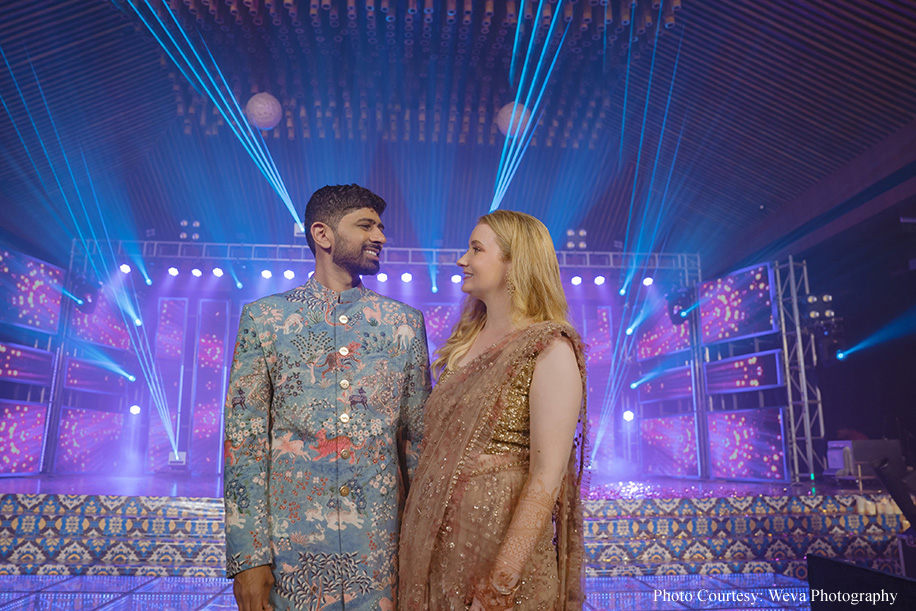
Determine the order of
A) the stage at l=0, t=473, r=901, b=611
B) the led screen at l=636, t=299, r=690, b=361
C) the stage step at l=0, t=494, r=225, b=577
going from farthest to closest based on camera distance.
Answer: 1. the led screen at l=636, t=299, r=690, b=361
2. the stage step at l=0, t=494, r=225, b=577
3. the stage at l=0, t=473, r=901, b=611

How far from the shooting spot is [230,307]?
444 inches

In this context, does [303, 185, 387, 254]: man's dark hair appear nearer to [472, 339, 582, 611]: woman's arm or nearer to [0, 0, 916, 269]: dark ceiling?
[472, 339, 582, 611]: woman's arm

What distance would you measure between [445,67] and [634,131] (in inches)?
122

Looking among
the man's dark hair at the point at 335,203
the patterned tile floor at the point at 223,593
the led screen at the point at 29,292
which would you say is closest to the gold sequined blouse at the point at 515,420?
the man's dark hair at the point at 335,203

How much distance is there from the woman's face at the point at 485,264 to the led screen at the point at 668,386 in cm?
952

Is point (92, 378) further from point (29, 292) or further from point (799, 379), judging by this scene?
point (799, 379)

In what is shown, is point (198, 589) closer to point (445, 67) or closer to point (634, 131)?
point (445, 67)

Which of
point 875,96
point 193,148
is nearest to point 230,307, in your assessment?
point 193,148

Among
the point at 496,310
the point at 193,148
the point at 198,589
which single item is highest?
the point at 193,148

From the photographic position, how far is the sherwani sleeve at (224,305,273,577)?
146 cm

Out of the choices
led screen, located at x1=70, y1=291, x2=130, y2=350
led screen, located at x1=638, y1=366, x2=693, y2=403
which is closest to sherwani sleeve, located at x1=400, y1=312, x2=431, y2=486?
led screen, located at x1=638, y1=366, x2=693, y2=403

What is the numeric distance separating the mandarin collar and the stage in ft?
11.0

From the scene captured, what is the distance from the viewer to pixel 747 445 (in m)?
8.97

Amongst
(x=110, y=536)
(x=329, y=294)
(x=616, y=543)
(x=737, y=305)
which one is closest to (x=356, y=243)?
(x=329, y=294)
